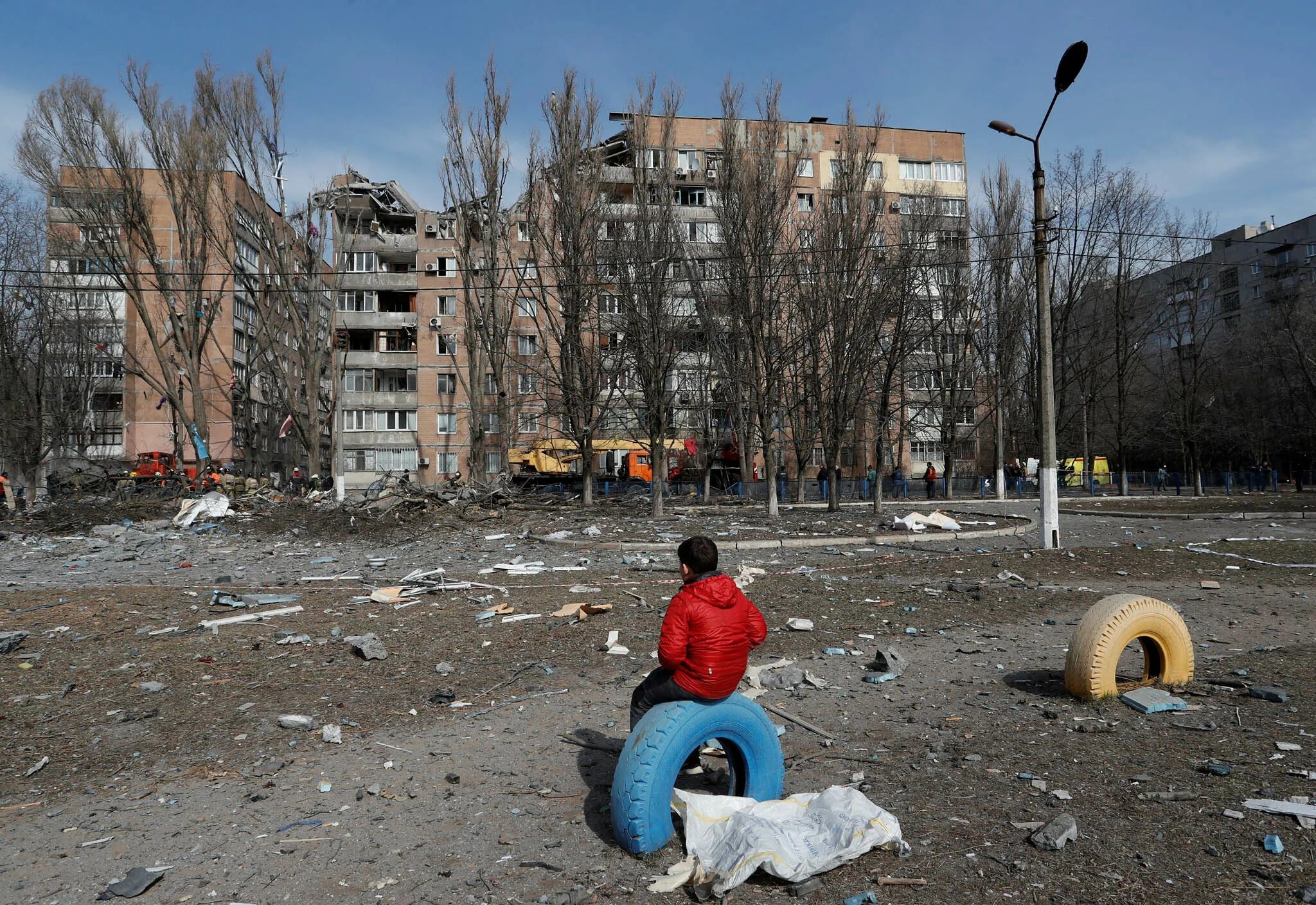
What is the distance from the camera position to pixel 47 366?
40469 mm

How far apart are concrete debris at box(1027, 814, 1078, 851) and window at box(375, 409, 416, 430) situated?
47497 millimetres

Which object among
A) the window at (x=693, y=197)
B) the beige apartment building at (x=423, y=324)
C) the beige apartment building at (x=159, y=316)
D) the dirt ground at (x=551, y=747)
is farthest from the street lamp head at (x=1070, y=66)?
the window at (x=693, y=197)

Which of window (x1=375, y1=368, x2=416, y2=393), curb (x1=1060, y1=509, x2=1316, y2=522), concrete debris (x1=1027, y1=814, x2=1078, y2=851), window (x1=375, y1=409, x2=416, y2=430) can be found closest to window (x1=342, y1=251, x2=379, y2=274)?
window (x1=375, y1=368, x2=416, y2=393)

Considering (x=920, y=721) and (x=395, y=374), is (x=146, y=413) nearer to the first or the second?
(x=395, y=374)

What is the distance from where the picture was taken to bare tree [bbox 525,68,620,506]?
27219 millimetres

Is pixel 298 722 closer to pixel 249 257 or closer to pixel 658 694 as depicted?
pixel 658 694

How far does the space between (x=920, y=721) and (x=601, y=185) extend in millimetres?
25761

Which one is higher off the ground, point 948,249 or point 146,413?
point 948,249

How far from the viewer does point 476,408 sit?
36281mm

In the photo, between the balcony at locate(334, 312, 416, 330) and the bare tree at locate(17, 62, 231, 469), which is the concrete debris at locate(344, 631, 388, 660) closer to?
the bare tree at locate(17, 62, 231, 469)

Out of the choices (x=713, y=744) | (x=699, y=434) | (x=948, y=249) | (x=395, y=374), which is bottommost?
(x=713, y=744)

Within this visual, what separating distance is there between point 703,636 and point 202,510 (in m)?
21.1

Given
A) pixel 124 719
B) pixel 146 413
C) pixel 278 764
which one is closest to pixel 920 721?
pixel 278 764

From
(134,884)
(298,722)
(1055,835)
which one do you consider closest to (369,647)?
(298,722)
